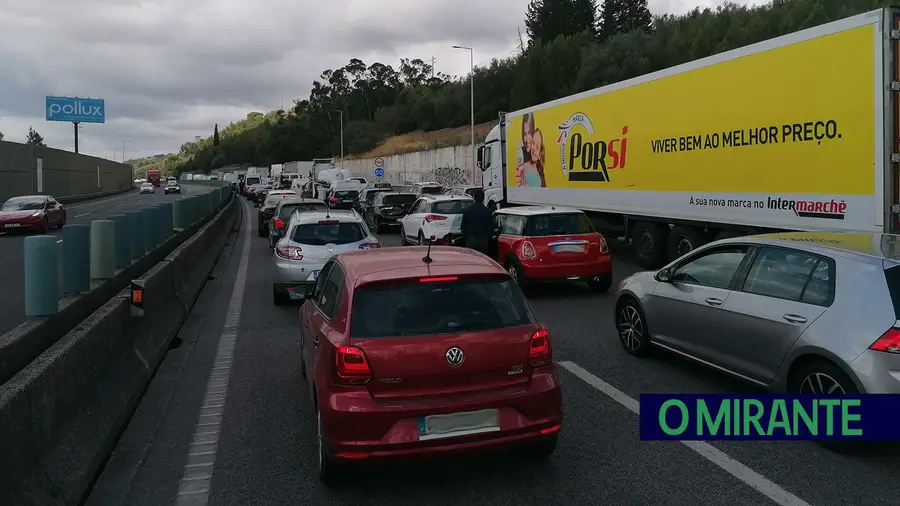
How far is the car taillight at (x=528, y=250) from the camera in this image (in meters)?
12.0

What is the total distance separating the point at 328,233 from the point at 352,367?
7848mm

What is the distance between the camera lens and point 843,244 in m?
5.81

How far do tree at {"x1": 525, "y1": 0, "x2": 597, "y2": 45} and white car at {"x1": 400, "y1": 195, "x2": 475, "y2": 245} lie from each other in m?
80.3

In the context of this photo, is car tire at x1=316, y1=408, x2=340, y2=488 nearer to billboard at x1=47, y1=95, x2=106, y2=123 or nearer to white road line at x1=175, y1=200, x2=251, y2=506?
white road line at x1=175, y1=200, x2=251, y2=506

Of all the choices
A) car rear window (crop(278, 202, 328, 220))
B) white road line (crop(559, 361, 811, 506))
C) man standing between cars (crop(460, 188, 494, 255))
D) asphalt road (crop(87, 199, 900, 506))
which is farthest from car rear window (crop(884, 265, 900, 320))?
car rear window (crop(278, 202, 328, 220))

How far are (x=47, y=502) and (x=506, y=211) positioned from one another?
10004mm

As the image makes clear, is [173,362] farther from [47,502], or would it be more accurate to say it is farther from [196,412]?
[47,502]

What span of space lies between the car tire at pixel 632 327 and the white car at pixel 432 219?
9.66 m

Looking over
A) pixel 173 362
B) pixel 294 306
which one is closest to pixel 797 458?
pixel 173 362

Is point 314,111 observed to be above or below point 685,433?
above

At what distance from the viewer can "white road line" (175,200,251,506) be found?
15.4 ft

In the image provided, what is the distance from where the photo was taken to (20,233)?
87.5ft

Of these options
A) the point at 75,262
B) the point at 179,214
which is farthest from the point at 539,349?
the point at 179,214

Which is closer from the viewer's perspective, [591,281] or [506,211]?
[591,281]
